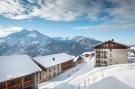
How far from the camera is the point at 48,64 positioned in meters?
53.3

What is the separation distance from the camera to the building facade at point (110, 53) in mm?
58062

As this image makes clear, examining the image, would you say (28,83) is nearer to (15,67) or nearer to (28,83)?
(28,83)

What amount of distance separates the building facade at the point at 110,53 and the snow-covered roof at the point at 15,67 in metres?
27.2

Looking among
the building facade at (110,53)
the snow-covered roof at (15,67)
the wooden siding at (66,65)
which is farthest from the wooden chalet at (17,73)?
the building facade at (110,53)

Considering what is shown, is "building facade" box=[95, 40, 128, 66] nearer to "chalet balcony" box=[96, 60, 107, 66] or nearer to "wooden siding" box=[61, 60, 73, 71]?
"chalet balcony" box=[96, 60, 107, 66]

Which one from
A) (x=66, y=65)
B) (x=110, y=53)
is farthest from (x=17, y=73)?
(x=66, y=65)

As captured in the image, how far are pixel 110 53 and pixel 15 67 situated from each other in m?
33.5

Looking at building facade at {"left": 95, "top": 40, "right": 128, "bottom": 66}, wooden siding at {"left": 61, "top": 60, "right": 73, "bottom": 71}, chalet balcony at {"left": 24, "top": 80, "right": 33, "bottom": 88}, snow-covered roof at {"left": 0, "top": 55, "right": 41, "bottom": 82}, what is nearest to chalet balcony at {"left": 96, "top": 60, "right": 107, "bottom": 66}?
building facade at {"left": 95, "top": 40, "right": 128, "bottom": 66}

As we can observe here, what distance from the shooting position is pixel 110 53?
196 ft

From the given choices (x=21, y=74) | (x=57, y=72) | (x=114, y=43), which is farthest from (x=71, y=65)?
(x=21, y=74)

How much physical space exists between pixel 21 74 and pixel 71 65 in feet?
140

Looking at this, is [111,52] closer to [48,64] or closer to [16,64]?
[48,64]

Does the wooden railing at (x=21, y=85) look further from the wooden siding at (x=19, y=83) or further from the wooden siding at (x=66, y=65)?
the wooden siding at (x=66, y=65)

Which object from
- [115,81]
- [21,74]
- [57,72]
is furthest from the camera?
[57,72]
